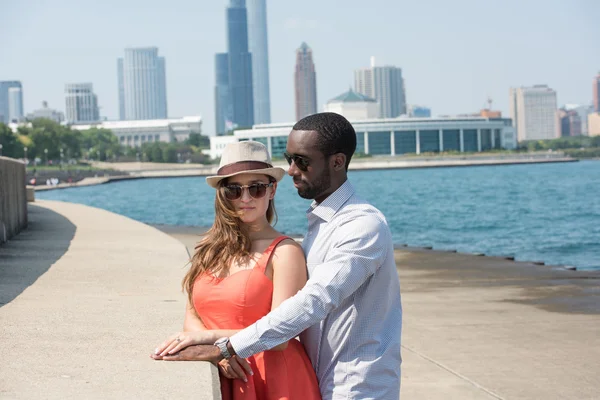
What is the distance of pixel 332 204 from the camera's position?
3.51 metres

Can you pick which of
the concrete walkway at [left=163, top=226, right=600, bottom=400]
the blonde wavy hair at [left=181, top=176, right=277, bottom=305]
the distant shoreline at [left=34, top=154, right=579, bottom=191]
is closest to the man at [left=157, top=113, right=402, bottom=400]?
the blonde wavy hair at [left=181, top=176, right=277, bottom=305]

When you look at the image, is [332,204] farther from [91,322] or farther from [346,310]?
[91,322]

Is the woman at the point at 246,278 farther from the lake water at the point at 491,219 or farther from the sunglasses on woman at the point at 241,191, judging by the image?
the lake water at the point at 491,219

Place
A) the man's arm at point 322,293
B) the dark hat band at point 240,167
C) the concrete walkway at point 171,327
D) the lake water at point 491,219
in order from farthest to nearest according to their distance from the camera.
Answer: the lake water at point 491,219, the concrete walkway at point 171,327, the dark hat band at point 240,167, the man's arm at point 322,293

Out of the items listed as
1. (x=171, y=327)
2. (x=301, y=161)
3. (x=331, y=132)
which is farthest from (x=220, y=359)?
(x=171, y=327)

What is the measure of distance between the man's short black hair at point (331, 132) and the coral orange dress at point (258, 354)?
358 millimetres

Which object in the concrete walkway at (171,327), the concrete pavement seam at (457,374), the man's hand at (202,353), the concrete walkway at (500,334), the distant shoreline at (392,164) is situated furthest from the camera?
the distant shoreline at (392,164)

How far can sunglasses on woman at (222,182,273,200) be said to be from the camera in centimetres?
360

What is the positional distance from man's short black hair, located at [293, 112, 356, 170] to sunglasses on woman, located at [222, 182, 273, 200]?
24 cm

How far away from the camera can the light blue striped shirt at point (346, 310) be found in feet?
10.7

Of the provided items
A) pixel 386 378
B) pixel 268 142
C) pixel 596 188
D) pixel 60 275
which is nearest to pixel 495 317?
pixel 60 275

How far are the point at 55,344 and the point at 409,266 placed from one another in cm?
1417

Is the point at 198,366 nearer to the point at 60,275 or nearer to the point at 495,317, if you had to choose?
the point at 60,275

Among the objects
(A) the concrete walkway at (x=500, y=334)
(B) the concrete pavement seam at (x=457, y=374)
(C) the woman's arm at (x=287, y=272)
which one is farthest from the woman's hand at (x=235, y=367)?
(B) the concrete pavement seam at (x=457, y=374)
